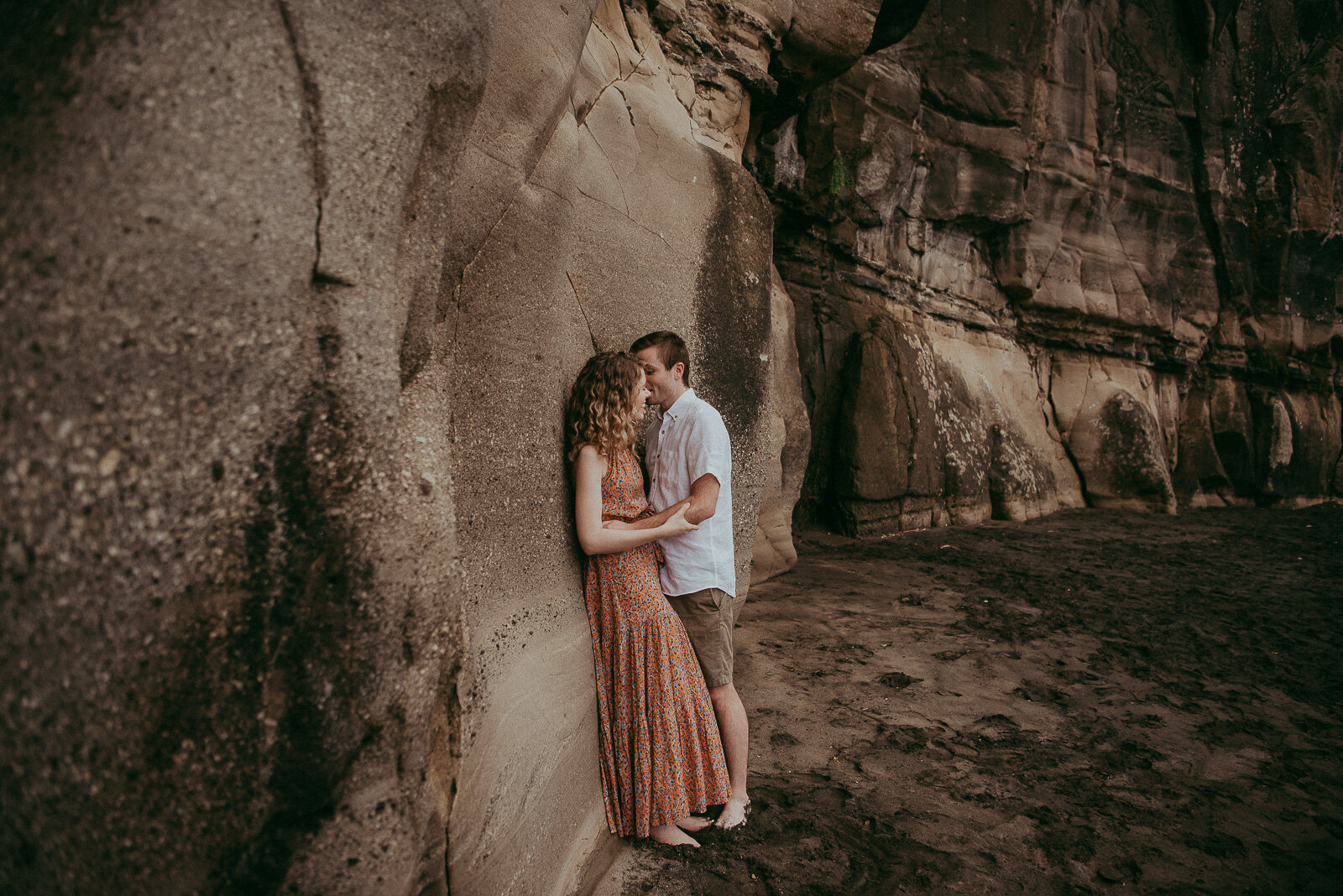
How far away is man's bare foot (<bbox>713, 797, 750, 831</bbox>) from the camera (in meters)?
2.19

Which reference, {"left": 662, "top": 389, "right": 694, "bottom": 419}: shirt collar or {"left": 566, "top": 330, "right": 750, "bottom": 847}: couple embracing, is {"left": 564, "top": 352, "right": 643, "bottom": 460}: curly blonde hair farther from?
{"left": 662, "top": 389, "right": 694, "bottom": 419}: shirt collar

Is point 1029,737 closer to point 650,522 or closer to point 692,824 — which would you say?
point 692,824

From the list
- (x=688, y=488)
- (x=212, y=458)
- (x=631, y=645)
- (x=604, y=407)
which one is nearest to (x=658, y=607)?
(x=631, y=645)

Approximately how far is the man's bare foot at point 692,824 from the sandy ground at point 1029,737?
0.18ft

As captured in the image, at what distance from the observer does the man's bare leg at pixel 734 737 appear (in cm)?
225

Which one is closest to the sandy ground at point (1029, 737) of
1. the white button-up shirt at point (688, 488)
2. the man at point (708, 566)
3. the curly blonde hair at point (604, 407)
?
the man at point (708, 566)

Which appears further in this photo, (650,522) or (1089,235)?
(1089,235)

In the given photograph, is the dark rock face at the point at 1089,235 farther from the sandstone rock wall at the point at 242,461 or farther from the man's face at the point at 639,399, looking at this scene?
the sandstone rock wall at the point at 242,461

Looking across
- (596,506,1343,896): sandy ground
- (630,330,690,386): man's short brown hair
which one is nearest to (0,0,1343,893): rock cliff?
(630,330,690,386): man's short brown hair

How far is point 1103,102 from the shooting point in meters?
10.3

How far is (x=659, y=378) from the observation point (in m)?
2.38

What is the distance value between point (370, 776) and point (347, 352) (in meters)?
0.68

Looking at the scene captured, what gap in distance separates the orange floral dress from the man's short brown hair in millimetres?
370

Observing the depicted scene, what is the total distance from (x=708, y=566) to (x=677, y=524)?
0.25 metres
